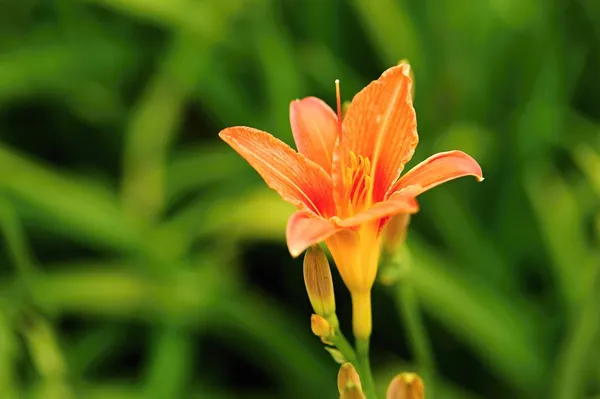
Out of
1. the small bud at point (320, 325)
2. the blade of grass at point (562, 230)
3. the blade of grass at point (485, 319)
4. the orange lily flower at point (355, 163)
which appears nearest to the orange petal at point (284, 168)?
the orange lily flower at point (355, 163)

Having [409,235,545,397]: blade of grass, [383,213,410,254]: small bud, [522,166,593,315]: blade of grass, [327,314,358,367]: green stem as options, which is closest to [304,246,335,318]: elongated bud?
[327,314,358,367]: green stem

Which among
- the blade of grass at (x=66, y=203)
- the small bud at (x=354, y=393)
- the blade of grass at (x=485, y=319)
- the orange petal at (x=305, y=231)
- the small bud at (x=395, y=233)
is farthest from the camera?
the blade of grass at (x=66, y=203)

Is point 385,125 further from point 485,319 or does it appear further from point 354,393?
A: point 485,319

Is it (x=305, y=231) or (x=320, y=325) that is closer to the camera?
(x=305, y=231)

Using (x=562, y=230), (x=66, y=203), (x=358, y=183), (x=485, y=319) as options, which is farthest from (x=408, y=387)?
(x=66, y=203)

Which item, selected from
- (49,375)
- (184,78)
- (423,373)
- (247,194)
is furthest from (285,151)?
(184,78)

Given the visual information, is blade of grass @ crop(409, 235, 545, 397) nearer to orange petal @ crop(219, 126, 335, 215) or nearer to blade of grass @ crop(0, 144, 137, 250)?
blade of grass @ crop(0, 144, 137, 250)

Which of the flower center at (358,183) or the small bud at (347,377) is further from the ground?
the flower center at (358,183)

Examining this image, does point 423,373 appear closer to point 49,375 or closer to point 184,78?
point 49,375

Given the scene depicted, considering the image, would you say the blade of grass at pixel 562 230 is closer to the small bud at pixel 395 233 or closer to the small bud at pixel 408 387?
the small bud at pixel 395 233
